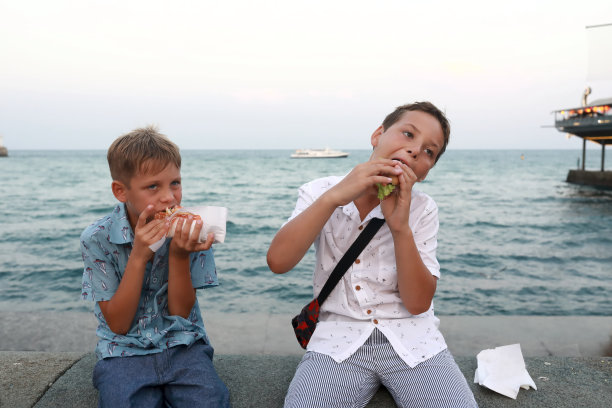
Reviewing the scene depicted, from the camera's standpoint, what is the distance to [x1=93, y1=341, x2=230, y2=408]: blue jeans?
2.15 meters

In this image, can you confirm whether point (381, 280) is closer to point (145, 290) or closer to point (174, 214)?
point (174, 214)

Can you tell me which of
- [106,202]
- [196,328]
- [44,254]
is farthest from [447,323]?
[106,202]

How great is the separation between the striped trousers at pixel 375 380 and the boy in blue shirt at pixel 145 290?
1.52ft

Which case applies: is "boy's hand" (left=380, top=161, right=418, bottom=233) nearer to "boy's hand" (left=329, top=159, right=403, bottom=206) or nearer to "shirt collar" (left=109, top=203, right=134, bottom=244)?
"boy's hand" (left=329, top=159, right=403, bottom=206)

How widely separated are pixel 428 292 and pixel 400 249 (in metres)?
0.26

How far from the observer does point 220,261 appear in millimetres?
11492

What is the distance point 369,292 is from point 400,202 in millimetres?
521

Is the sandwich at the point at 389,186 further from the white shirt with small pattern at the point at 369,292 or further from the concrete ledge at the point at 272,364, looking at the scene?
the concrete ledge at the point at 272,364

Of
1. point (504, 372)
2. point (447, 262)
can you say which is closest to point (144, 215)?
point (504, 372)

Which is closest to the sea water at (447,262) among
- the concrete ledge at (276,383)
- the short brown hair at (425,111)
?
the concrete ledge at (276,383)

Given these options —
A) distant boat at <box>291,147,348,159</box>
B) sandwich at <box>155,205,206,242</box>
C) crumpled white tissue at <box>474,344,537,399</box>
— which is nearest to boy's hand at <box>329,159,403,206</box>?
sandwich at <box>155,205,206,242</box>

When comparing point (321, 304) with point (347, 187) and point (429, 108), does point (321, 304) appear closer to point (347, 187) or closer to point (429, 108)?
point (347, 187)

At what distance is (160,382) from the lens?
2244 mm

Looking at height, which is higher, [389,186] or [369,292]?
[389,186]
